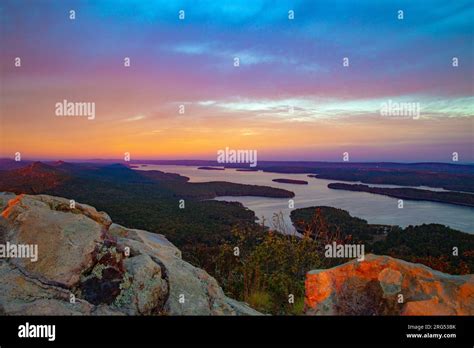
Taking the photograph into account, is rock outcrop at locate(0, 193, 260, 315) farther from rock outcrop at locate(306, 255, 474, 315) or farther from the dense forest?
the dense forest

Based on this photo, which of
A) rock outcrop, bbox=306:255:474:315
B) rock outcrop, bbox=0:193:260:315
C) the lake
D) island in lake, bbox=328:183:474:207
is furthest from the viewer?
island in lake, bbox=328:183:474:207

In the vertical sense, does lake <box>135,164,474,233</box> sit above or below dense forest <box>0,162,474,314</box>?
below

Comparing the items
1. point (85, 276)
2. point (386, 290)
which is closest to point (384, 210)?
point (386, 290)

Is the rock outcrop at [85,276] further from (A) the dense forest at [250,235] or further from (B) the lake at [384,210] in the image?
(B) the lake at [384,210]

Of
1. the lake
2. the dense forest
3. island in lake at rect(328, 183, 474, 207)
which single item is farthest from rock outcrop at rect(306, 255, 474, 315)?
island in lake at rect(328, 183, 474, 207)

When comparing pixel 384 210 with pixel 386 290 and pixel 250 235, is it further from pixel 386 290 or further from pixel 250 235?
pixel 386 290

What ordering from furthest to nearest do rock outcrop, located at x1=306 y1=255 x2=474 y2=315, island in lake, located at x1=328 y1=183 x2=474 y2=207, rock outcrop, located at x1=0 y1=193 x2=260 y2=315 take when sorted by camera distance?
island in lake, located at x1=328 y1=183 x2=474 y2=207 < rock outcrop, located at x1=306 y1=255 x2=474 y2=315 < rock outcrop, located at x1=0 y1=193 x2=260 y2=315
